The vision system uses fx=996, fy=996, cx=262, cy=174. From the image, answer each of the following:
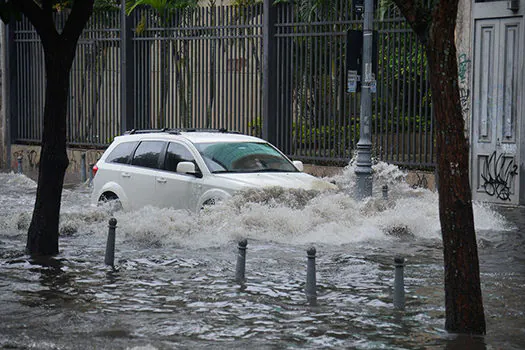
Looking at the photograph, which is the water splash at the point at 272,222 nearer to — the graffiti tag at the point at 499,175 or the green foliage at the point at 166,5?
the graffiti tag at the point at 499,175

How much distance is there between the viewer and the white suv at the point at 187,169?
14.7 meters

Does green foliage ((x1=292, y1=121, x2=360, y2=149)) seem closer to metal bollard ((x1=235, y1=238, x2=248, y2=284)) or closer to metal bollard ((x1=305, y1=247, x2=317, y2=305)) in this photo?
metal bollard ((x1=235, y1=238, x2=248, y2=284))

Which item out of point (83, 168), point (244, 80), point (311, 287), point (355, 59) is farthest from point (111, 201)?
point (83, 168)

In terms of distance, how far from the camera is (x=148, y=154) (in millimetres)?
15859

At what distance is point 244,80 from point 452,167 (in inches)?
622

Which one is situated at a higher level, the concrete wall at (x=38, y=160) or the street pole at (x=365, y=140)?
the street pole at (x=365, y=140)

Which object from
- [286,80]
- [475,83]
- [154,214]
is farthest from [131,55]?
[154,214]

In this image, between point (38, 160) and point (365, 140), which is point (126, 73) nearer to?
point (38, 160)

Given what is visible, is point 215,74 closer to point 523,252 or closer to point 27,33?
point 27,33

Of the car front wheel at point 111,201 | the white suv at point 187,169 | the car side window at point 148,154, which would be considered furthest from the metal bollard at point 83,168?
the car side window at point 148,154

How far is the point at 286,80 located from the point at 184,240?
9.55 metres

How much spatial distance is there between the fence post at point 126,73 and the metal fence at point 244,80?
1.2 inches

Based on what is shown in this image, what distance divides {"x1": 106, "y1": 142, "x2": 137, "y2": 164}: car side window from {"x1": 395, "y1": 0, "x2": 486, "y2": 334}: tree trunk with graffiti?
8.61m

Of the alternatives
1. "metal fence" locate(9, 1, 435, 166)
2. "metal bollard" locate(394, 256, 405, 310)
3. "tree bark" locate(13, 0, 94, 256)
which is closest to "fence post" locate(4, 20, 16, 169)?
"metal fence" locate(9, 1, 435, 166)
